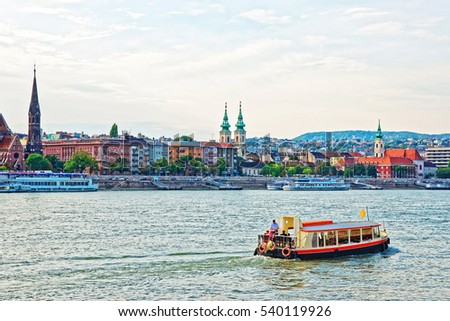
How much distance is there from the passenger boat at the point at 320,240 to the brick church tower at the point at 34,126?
Answer: 8353 centimetres

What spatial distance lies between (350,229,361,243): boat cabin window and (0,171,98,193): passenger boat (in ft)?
185

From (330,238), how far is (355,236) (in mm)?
1249

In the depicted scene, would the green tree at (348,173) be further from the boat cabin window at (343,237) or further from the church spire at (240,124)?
the boat cabin window at (343,237)

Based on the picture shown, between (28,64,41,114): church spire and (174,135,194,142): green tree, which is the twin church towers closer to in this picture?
(174,135,194,142): green tree

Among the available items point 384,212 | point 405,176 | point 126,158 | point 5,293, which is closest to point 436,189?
point 405,176

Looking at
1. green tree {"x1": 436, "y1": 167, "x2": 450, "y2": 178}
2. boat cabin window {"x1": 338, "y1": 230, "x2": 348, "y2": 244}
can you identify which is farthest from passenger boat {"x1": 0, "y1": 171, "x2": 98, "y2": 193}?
green tree {"x1": 436, "y1": 167, "x2": 450, "y2": 178}

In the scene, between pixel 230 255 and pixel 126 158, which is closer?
pixel 230 255

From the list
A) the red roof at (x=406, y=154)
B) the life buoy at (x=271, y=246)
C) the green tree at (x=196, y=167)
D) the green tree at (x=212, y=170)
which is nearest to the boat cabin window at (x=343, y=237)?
the life buoy at (x=271, y=246)

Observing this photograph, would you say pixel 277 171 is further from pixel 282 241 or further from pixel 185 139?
pixel 282 241

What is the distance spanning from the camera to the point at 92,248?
24672 mm

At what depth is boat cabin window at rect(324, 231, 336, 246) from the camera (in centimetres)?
2264

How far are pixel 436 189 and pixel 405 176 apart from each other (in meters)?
24.5
